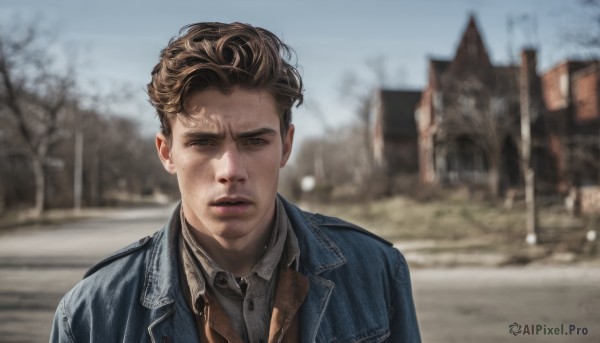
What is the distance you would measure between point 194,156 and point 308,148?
3250 inches

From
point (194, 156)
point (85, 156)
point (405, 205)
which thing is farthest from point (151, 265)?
point (85, 156)

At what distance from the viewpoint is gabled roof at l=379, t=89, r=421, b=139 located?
147 ft

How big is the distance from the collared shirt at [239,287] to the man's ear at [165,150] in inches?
11.7

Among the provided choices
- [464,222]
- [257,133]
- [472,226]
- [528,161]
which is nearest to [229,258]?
[257,133]

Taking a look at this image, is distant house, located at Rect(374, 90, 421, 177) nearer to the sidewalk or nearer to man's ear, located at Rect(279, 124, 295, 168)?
the sidewalk

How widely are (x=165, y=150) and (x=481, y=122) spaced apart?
3063 centimetres

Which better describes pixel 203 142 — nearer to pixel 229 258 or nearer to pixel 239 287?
pixel 229 258

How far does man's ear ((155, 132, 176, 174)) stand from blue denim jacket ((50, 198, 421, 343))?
0.23 metres

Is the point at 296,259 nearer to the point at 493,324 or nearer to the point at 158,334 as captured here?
the point at 158,334

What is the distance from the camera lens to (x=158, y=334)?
2.09 m

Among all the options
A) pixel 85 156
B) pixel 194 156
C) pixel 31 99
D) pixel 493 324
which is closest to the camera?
pixel 194 156

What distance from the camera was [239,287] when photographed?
2176mm

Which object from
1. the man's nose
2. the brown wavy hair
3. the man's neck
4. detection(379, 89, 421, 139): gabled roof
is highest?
detection(379, 89, 421, 139): gabled roof

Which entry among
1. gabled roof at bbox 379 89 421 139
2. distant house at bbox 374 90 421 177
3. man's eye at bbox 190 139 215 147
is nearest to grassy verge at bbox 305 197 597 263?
man's eye at bbox 190 139 215 147
